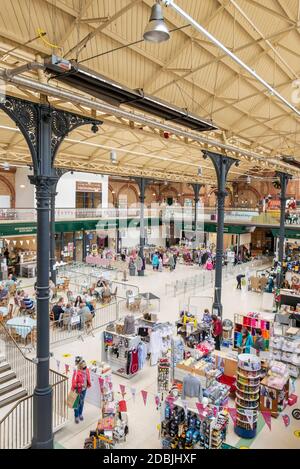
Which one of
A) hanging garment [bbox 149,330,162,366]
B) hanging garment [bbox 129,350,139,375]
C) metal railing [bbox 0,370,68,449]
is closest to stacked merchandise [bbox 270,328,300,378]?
hanging garment [bbox 149,330,162,366]

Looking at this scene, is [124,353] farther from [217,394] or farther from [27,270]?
[27,270]

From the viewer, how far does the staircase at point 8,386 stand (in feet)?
26.1

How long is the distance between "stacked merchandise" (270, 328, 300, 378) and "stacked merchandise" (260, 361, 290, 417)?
1.48 meters

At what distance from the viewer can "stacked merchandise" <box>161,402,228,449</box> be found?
6.60 meters

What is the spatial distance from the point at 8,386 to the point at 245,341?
6.67 metres

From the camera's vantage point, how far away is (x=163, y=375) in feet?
28.8

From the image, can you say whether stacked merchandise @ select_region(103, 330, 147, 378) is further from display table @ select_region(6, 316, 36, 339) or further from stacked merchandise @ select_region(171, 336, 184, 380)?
display table @ select_region(6, 316, 36, 339)

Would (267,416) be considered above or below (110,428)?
below

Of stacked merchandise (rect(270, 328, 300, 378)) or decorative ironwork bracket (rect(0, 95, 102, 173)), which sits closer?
decorative ironwork bracket (rect(0, 95, 102, 173))

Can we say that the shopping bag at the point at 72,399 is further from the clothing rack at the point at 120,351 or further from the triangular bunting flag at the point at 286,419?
the triangular bunting flag at the point at 286,419

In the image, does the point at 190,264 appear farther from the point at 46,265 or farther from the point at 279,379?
the point at 46,265

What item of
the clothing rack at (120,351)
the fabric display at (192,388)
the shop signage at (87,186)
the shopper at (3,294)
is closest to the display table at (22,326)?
the clothing rack at (120,351)

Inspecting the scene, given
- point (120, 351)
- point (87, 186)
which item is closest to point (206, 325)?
point (120, 351)

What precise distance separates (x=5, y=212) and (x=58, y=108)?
1727 centimetres
